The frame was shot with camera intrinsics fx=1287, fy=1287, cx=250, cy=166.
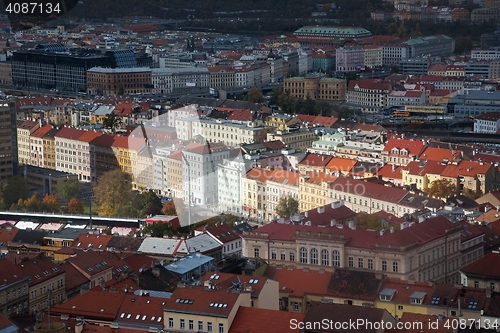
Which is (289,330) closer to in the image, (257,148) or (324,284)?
(324,284)

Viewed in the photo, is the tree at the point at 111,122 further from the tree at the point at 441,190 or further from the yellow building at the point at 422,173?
the tree at the point at 441,190

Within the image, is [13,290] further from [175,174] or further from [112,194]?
[175,174]

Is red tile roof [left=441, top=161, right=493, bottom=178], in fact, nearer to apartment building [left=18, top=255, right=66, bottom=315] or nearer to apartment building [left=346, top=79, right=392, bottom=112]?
apartment building [left=18, top=255, right=66, bottom=315]

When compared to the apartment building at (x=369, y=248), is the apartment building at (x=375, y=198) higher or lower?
lower

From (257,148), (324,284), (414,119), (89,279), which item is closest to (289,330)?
(324,284)

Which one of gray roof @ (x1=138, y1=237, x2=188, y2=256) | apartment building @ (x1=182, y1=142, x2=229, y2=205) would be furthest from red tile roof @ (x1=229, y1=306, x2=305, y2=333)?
apartment building @ (x1=182, y1=142, x2=229, y2=205)

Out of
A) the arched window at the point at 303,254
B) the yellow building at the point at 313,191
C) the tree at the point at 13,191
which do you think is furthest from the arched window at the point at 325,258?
the tree at the point at 13,191
